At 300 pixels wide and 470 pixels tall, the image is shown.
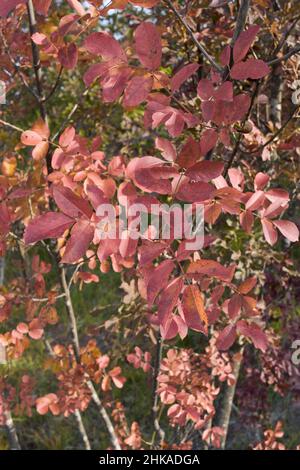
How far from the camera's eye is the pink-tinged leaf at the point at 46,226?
0.94 m

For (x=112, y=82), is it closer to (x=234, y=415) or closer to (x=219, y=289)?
(x=219, y=289)

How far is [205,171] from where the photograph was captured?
0.96 meters

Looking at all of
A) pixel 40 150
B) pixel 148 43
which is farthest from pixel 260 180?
pixel 40 150

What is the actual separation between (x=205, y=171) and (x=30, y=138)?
0.51 meters

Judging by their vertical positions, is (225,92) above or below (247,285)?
above

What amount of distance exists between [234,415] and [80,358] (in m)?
1.90

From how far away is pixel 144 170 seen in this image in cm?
96

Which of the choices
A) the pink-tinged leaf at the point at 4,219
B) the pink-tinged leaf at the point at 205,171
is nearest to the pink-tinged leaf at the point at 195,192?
the pink-tinged leaf at the point at 205,171

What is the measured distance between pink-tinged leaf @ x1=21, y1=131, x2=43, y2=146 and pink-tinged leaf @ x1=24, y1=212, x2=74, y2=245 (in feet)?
1.26

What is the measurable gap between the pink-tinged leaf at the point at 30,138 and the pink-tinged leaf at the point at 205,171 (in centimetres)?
48

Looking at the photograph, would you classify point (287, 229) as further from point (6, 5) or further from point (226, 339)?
point (6, 5)

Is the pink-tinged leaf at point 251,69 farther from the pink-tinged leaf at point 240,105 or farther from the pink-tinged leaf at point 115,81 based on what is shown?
the pink-tinged leaf at point 115,81

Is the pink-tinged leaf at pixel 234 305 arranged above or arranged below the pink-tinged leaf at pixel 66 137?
below

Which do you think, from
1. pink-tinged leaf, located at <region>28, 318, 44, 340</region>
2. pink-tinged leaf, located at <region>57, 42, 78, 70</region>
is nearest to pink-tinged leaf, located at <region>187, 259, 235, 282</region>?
pink-tinged leaf, located at <region>57, 42, 78, 70</region>
